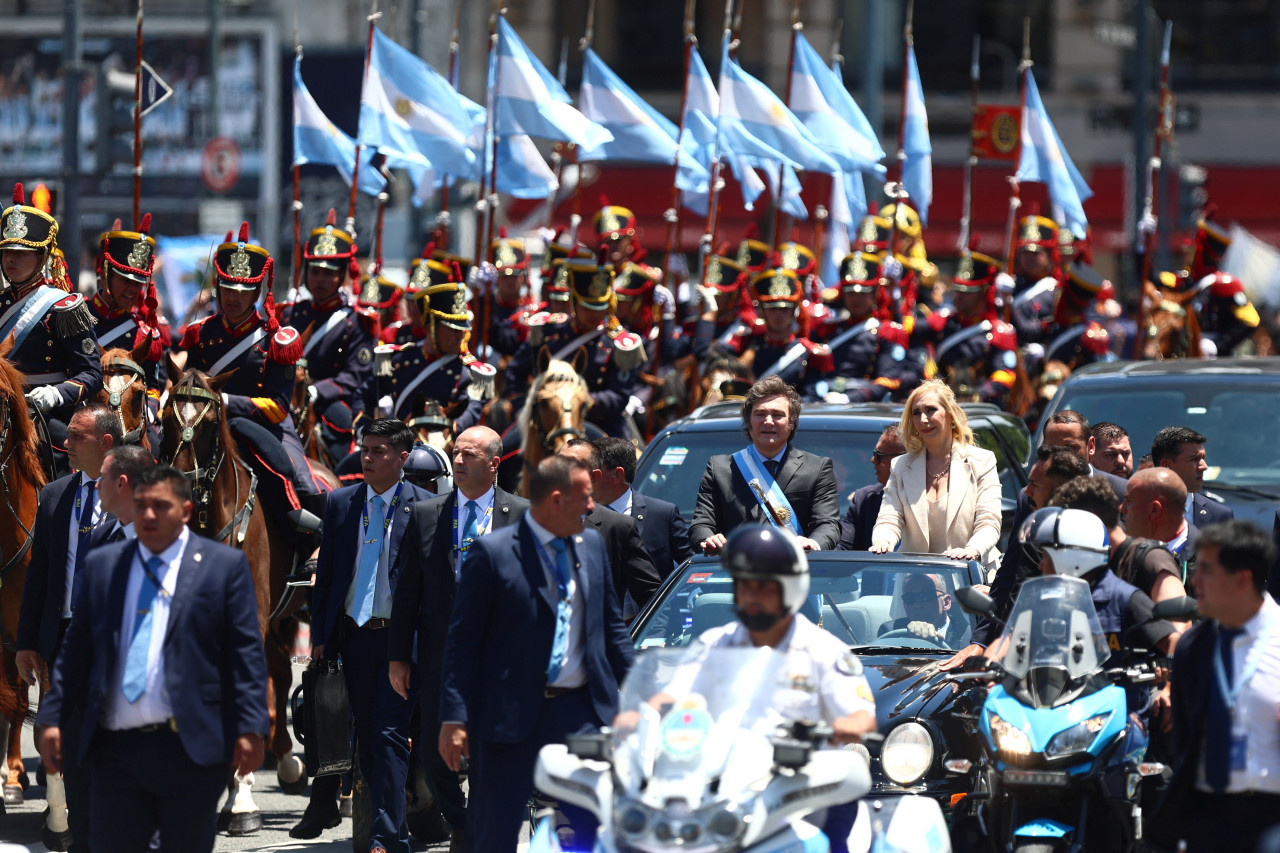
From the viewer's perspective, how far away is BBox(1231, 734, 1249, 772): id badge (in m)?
6.09

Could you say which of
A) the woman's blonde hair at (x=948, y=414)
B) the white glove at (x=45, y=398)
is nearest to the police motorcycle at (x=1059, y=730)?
the woman's blonde hair at (x=948, y=414)

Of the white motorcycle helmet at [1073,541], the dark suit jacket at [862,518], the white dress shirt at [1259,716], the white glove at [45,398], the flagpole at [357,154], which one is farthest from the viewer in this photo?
the flagpole at [357,154]

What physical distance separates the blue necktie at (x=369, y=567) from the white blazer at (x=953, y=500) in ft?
7.58

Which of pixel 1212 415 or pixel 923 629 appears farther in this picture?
pixel 1212 415

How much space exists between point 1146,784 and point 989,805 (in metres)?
0.61

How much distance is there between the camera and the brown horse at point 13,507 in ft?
32.8

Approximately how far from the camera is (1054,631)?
7.00 m

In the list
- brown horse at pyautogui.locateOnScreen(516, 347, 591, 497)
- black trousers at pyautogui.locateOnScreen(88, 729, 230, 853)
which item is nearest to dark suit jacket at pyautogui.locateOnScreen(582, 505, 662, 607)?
brown horse at pyautogui.locateOnScreen(516, 347, 591, 497)

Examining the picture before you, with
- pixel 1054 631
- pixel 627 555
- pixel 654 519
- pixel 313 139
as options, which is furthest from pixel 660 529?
pixel 313 139

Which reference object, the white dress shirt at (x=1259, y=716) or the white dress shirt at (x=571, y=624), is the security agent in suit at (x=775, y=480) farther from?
the white dress shirt at (x=1259, y=716)

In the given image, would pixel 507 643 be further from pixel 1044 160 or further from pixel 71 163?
pixel 1044 160

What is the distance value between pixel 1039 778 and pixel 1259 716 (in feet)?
3.08

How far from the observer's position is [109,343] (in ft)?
40.3

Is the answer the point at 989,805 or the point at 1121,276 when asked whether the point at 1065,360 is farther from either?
the point at 1121,276
